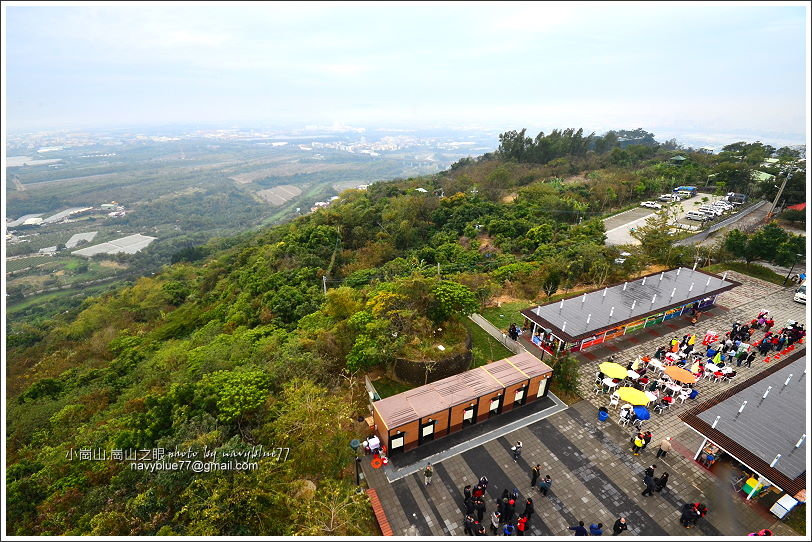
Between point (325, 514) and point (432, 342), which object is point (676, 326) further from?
point (325, 514)

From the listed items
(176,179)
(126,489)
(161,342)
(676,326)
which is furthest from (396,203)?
A: (176,179)

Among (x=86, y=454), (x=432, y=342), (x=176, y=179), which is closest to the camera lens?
(x=86, y=454)

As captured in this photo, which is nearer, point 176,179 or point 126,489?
point 126,489

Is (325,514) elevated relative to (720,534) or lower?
elevated

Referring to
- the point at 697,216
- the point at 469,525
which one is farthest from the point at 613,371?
the point at 697,216

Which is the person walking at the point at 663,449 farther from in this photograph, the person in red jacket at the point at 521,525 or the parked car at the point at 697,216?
the parked car at the point at 697,216

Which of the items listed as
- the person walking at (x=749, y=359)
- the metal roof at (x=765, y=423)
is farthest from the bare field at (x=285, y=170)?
the metal roof at (x=765, y=423)

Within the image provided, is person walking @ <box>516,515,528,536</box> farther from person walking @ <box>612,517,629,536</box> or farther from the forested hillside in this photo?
the forested hillside
